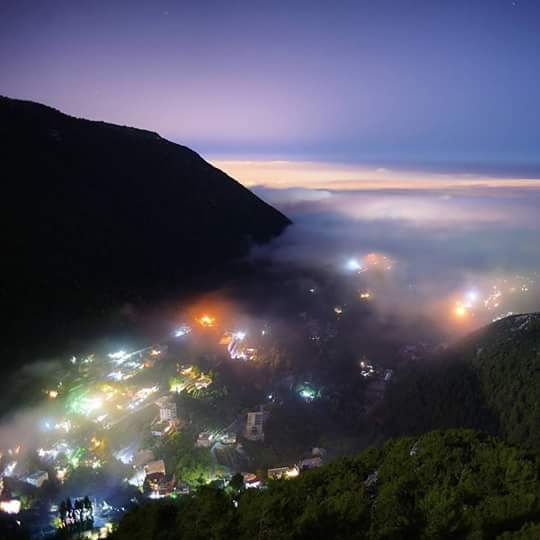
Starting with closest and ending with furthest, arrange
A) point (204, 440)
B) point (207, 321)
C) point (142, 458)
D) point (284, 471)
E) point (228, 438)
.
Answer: point (284, 471) → point (142, 458) → point (204, 440) → point (228, 438) → point (207, 321)

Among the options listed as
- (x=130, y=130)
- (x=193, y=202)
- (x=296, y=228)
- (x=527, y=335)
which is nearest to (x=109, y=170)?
(x=193, y=202)

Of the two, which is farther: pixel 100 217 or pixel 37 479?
pixel 100 217

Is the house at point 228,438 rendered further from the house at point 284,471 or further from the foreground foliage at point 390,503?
the foreground foliage at point 390,503

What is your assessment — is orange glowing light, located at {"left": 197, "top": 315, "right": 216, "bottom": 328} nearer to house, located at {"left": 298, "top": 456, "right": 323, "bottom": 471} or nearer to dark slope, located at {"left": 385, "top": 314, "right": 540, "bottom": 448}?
dark slope, located at {"left": 385, "top": 314, "right": 540, "bottom": 448}

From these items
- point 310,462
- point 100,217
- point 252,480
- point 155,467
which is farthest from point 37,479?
point 100,217

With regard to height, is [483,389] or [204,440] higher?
[483,389]

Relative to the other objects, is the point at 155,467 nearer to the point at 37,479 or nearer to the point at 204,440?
the point at 204,440

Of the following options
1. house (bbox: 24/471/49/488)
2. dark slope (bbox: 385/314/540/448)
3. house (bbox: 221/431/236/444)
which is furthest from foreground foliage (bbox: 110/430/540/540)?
dark slope (bbox: 385/314/540/448)
